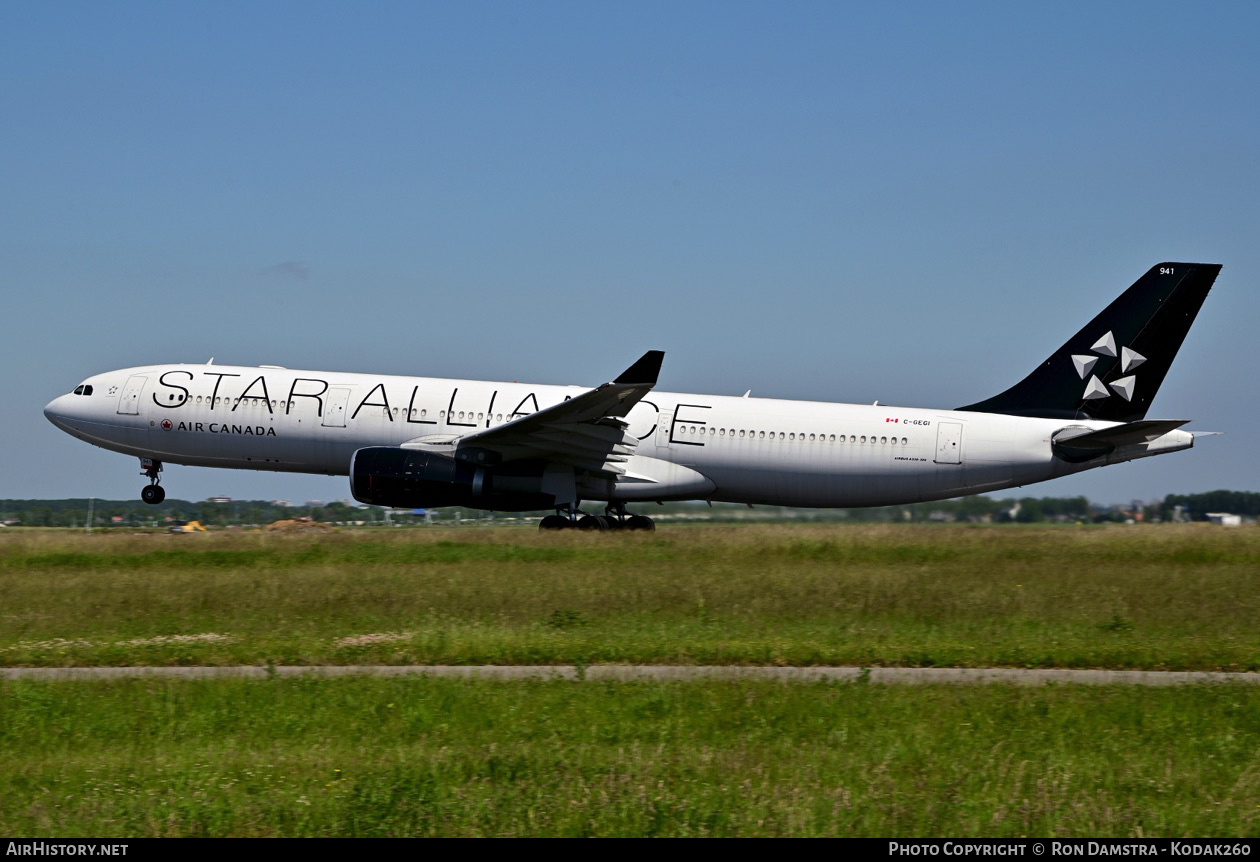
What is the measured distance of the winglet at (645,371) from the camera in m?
28.2

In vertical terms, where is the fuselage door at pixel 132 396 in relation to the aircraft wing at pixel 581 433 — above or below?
above

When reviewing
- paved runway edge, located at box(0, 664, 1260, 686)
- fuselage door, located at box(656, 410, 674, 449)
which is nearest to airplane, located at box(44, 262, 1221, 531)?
fuselage door, located at box(656, 410, 674, 449)

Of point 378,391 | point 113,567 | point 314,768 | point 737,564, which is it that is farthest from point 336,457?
point 314,768

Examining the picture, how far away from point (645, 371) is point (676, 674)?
599 inches

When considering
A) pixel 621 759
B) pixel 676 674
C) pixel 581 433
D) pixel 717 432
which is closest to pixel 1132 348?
pixel 717 432

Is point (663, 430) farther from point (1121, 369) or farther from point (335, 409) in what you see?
point (1121, 369)

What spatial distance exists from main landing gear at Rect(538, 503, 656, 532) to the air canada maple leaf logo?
11.0 metres

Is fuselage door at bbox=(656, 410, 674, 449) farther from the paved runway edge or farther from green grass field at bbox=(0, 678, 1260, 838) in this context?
green grass field at bbox=(0, 678, 1260, 838)

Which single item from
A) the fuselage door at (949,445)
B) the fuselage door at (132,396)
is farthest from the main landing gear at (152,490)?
the fuselage door at (949,445)

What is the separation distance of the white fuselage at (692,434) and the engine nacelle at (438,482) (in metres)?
1.34

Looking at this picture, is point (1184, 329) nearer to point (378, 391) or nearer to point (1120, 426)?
point (1120, 426)

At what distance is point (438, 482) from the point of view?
1179 inches

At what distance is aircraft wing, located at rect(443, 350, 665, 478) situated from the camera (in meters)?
28.9

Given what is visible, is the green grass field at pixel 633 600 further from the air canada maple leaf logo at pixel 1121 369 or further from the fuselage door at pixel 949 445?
the air canada maple leaf logo at pixel 1121 369
